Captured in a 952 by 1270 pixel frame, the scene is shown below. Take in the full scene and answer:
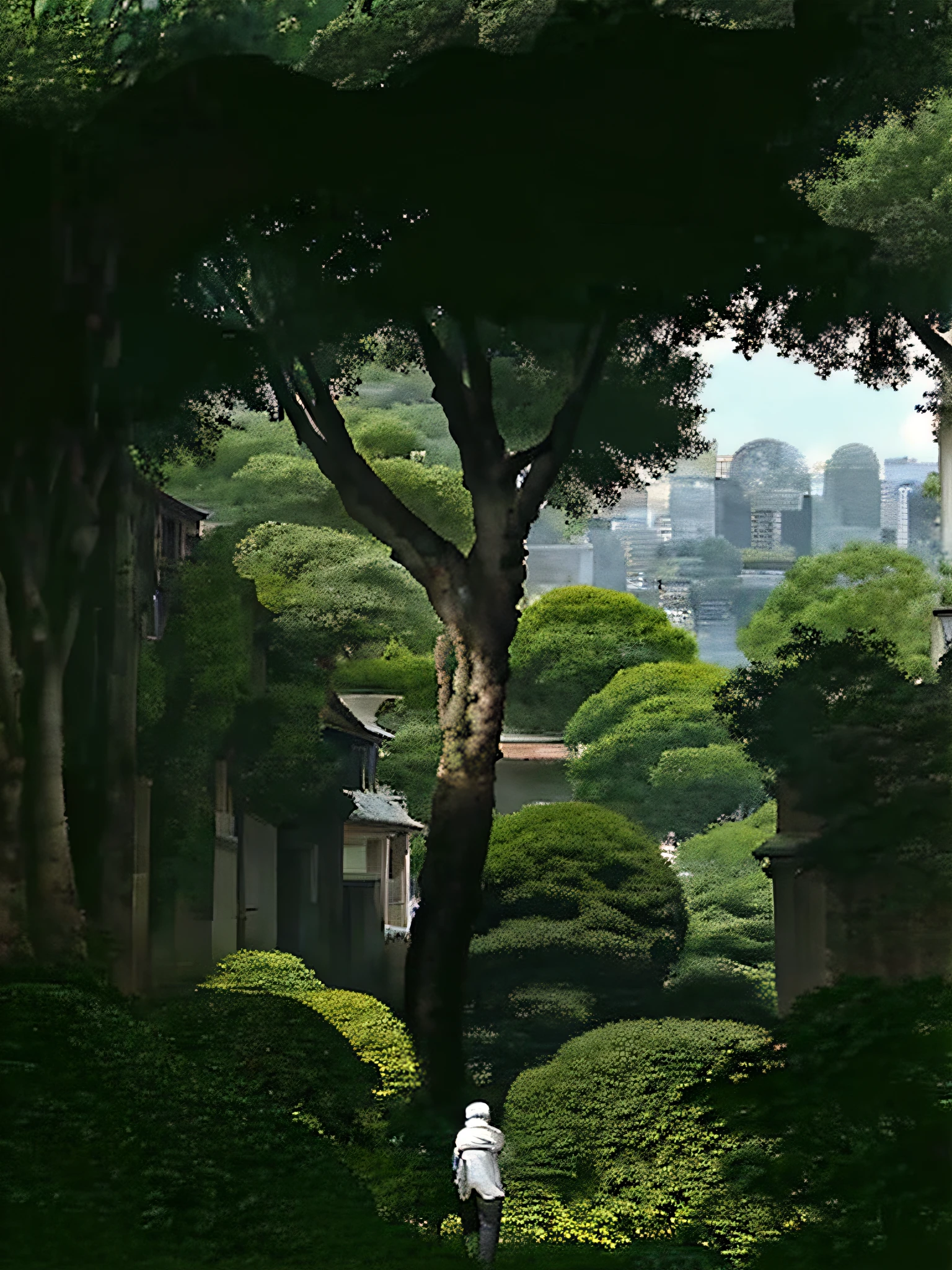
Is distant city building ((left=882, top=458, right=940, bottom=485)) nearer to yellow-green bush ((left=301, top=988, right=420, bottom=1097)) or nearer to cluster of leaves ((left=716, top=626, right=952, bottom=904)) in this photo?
cluster of leaves ((left=716, top=626, right=952, bottom=904))

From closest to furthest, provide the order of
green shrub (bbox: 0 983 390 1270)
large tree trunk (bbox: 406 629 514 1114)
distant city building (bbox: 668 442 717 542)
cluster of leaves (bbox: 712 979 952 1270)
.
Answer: cluster of leaves (bbox: 712 979 952 1270) → green shrub (bbox: 0 983 390 1270) → large tree trunk (bbox: 406 629 514 1114) → distant city building (bbox: 668 442 717 542)

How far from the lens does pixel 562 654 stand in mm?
7672

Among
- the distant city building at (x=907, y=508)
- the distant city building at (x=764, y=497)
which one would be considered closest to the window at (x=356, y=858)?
the distant city building at (x=764, y=497)

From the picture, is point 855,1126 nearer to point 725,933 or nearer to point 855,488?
point 725,933

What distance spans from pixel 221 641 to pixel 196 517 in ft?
1.84

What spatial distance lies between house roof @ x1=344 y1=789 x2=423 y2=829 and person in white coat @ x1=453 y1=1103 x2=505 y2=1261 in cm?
128

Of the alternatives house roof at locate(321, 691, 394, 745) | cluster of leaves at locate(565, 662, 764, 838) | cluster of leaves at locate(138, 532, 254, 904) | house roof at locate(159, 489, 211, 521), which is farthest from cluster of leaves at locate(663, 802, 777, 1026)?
house roof at locate(159, 489, 211, 521)

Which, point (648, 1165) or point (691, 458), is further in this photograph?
point (691, 458)

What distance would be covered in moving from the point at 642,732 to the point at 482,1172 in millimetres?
1953

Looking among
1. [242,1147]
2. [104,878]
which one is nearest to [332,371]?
[104,878]

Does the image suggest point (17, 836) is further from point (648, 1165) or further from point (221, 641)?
point (648, 1165)

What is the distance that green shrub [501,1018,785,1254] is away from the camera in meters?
7.07

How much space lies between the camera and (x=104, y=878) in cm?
780

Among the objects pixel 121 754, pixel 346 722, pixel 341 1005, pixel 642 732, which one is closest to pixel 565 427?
pixel 642 732
